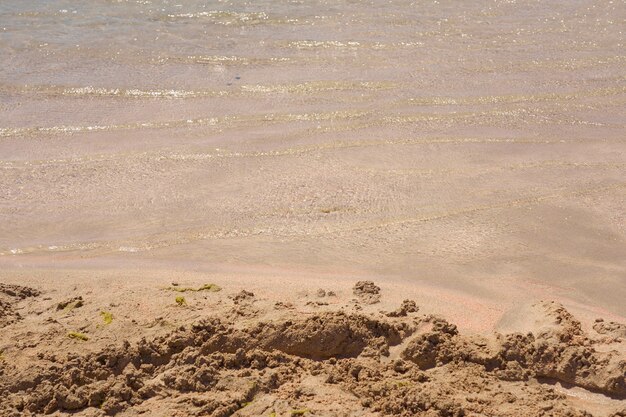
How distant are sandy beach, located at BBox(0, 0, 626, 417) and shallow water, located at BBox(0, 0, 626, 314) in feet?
0.09

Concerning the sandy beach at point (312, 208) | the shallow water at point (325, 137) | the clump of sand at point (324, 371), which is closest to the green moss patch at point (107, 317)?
the sandy beach at point (312, 208)

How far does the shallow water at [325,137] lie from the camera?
597 cm

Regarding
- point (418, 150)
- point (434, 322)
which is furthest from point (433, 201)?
point (434, 322)

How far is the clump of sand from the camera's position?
3.96m

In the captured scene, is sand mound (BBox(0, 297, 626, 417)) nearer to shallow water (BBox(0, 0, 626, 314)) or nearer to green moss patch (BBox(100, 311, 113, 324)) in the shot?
green moss patch (BBox(100, 311, 113, 324))

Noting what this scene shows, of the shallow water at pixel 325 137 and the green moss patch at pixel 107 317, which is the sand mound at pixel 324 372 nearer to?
the green moss patch at pixel 107 317

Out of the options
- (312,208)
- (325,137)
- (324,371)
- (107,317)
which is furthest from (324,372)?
(325,137)

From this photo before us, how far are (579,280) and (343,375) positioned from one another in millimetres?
2102

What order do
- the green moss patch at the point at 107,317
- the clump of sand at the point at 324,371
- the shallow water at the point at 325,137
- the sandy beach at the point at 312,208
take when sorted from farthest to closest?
the shallow water at the point at 325,137, the green moss patch at the point at 107,317, the sandy beach at the point at 312,208, the clump of sand at the point at 324,371

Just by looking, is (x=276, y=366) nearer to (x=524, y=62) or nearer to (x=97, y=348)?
Answer: (x=97, y=348)

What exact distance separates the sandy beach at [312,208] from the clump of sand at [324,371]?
0.04 ft

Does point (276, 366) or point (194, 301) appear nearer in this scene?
point (276, 366)

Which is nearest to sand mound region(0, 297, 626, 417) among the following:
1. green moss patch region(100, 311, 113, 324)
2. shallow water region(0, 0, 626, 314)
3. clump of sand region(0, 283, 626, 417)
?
clump of sand region(0, 283, 626, 417)

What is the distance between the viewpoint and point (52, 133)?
8039 millimetres
